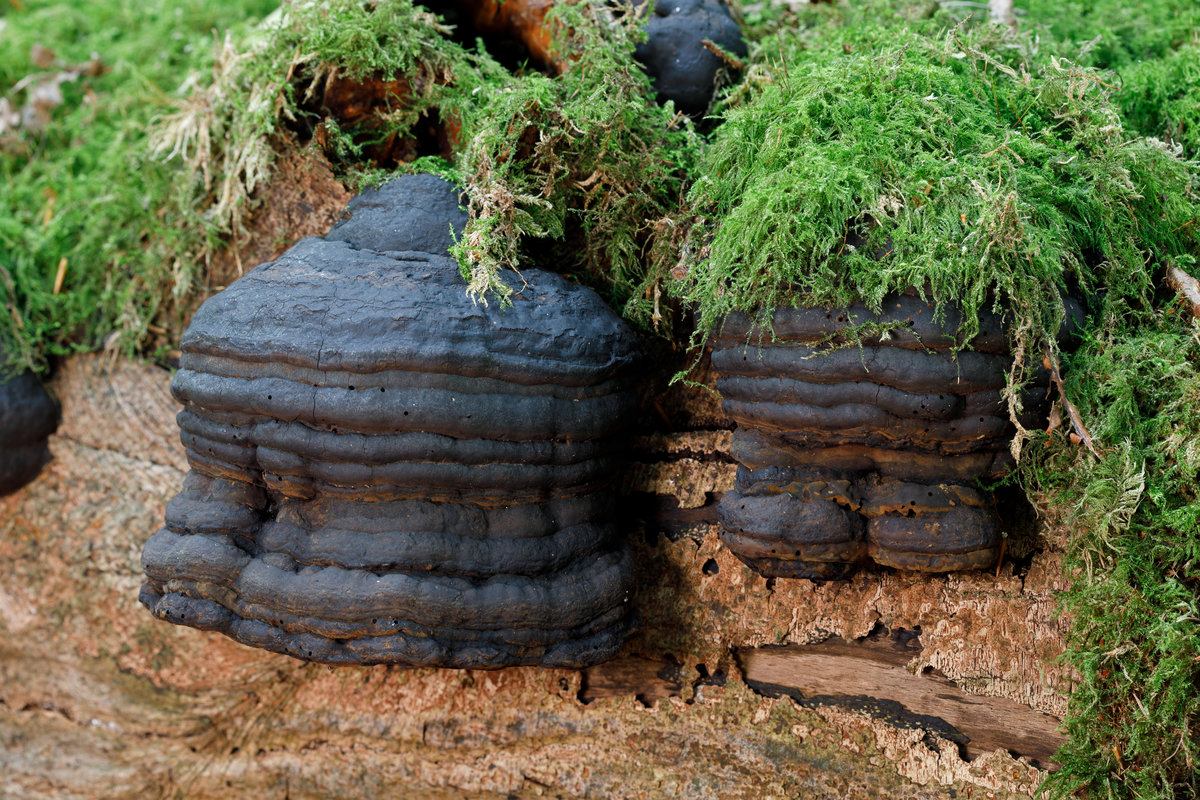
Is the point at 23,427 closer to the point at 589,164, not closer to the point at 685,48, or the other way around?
the point at 589,164

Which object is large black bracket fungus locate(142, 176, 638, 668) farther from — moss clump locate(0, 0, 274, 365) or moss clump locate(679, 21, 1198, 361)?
moss clump locate(0, 0, 274, 365)

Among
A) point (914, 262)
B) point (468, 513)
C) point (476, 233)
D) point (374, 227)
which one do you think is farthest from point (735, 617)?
point (374, 227)

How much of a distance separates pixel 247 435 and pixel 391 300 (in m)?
0.62

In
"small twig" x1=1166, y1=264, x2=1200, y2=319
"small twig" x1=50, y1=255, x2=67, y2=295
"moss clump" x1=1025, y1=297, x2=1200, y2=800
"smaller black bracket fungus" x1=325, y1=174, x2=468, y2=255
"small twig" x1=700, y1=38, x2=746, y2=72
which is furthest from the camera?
"small twig" x1=50, y1=255, x2=67, y2=295

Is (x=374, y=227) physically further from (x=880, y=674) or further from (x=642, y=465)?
(x=880, y=674)

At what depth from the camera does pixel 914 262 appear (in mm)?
2121

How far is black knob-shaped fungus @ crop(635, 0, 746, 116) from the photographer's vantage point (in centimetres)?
301

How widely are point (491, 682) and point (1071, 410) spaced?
2144 millimetres

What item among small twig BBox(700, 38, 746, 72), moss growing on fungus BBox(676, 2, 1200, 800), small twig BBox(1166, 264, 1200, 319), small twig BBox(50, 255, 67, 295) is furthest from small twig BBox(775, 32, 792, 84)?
small twig BBox(50, 255, 67, 295)

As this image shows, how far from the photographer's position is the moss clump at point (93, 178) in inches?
141

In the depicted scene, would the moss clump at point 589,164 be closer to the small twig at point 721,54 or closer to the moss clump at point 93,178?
the small twig at point 721,54

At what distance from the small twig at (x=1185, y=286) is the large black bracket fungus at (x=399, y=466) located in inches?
63.1

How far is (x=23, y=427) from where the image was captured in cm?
364

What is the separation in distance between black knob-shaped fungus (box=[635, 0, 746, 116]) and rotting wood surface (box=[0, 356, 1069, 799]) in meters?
1.17
